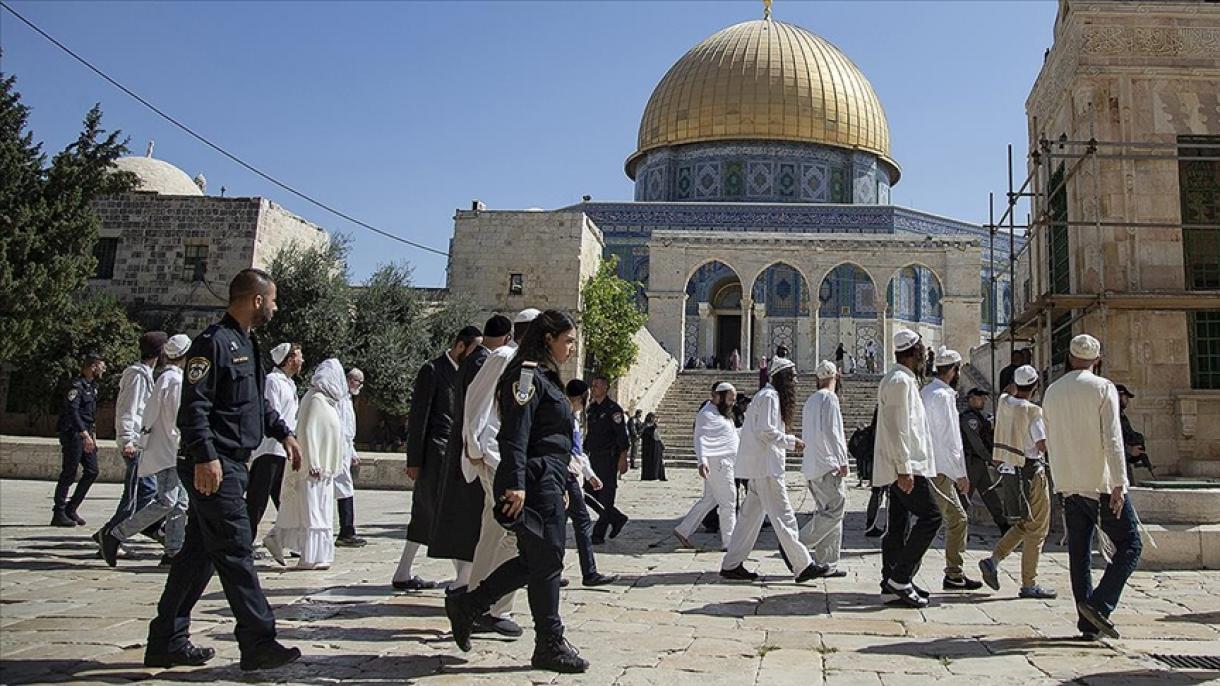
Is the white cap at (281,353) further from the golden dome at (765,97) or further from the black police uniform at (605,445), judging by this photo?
the golden dome at (765,97)

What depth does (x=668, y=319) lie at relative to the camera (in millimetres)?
29250

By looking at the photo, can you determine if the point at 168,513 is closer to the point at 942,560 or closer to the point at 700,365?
the point at 942,560

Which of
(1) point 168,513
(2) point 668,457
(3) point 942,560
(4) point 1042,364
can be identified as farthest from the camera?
(2) point 668,457

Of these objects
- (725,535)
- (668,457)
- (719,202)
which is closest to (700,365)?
(719,202)

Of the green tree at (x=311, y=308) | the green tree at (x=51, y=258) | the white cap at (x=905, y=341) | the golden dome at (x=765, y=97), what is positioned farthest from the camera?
the golden dome at (x=765, y=97)

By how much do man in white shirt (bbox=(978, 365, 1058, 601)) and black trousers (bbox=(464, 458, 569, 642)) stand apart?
2.99 metres

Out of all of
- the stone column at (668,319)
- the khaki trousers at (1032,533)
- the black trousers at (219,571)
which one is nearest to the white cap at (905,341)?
the khaki trousers at (1032,533)

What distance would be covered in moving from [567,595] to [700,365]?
82.7 ft

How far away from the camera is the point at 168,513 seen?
5828 millimetres

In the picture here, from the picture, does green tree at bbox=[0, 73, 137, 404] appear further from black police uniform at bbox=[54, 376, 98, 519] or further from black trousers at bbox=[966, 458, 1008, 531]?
black trousers at bbox=[966, 458, 1008, 531]

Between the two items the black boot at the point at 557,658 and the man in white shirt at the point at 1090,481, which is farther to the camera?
the man in white shirt at the point at 1090,481

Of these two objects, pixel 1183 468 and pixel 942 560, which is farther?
pixel 1183 468

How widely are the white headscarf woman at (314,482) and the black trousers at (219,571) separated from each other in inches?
94.6

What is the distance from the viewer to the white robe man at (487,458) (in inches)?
161
